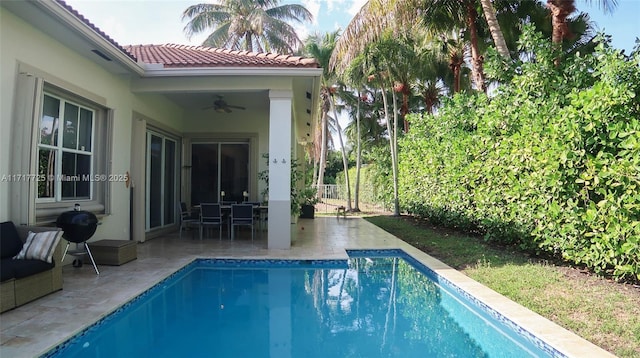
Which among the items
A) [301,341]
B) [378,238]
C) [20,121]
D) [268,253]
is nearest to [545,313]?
[301,341]

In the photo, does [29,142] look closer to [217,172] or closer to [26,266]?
[26,266]

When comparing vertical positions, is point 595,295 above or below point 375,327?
above

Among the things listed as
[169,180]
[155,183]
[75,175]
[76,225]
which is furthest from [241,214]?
[76,225]

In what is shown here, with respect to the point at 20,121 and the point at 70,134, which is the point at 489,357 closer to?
the point at 20,121

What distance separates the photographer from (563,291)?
5.14 meters

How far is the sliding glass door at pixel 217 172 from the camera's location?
12.0 m

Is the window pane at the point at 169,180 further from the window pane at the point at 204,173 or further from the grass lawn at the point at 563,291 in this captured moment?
the grass lawn at the point at 563,291

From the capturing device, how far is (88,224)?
6.00 metres

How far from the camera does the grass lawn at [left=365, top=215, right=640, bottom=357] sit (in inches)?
152

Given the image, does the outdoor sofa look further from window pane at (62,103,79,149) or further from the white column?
the white column

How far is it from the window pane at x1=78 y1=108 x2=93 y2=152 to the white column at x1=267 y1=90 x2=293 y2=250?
360 cm

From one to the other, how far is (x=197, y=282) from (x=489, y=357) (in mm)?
4759

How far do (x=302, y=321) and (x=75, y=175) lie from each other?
5305 mm

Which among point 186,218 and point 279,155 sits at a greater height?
point 279,155
